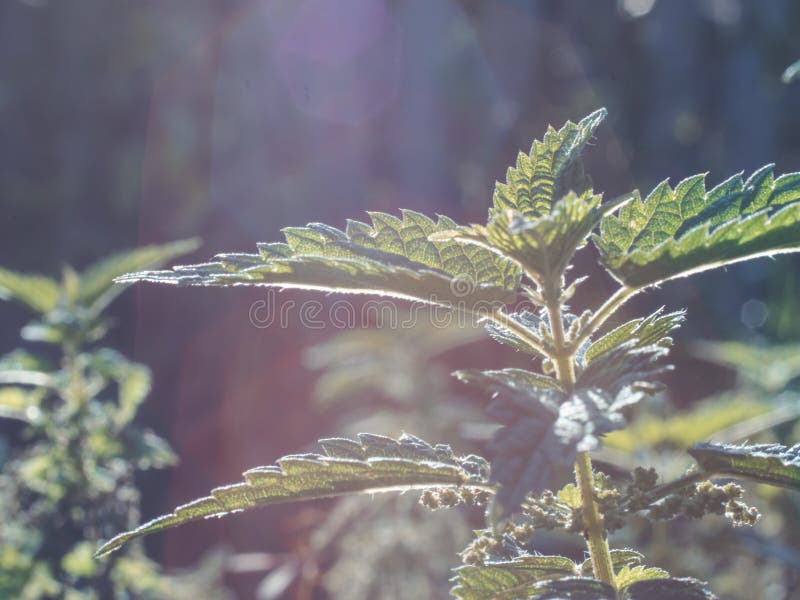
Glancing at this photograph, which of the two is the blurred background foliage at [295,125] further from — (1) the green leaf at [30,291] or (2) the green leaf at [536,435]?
(2) the green leaf at [536,435]

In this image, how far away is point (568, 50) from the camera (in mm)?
6191

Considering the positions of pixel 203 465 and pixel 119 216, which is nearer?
pixel 203 465

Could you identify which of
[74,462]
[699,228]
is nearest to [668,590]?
[699,228]

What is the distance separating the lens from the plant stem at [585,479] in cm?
77

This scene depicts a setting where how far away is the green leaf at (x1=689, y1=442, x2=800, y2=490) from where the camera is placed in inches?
28.0

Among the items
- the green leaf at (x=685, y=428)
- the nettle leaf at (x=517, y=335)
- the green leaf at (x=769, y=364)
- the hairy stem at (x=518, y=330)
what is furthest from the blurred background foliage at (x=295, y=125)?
the hairy stem at (x=518, y=330)

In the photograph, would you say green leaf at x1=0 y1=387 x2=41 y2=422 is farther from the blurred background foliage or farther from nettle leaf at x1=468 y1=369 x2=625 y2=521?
the blurred background foliage

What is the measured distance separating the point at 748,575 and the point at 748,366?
2.20 ft

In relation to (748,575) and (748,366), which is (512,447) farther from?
(748,366)

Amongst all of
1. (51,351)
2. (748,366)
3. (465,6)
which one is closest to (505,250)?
(748,366)

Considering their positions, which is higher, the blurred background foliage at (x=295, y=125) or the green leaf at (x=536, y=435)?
the blurred background foliage at (x=295, y=125)

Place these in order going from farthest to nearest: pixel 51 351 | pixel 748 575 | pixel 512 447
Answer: pixel 51 351 → pixel 748 575 → pixel 512 447

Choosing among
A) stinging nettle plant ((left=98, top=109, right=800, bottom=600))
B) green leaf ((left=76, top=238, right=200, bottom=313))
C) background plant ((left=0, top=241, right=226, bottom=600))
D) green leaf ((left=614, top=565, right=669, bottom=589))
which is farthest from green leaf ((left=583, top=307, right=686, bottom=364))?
green leaf ((left=76, top=238, right=200, bottom=313))

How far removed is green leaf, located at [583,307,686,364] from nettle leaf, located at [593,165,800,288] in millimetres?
82
